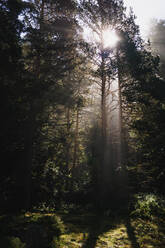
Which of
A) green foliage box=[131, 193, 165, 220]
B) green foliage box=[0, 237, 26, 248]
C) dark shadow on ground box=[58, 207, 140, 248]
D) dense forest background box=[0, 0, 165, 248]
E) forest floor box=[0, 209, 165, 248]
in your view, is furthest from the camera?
green foliage box=[131, 193, 165, 220]

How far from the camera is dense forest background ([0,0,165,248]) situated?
28.6 feet

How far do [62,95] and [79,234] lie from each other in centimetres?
679

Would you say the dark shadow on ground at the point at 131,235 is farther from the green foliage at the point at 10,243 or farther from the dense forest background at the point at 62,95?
the green foliage at the point at 10,243

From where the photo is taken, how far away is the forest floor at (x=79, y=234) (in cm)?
507

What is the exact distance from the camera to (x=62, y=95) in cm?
1050

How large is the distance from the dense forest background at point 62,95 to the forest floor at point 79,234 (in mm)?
2299

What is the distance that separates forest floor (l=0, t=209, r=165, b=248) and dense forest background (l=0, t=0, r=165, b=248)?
90.5 inches

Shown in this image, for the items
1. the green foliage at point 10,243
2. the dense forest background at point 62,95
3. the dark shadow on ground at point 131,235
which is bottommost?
the dark shadow on ground at point 131,235

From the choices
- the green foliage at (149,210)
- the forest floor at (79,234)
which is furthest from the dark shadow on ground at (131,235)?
the green foliage at (149,210)

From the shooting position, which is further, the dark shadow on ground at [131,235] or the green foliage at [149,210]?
the green foliage at [149,210]

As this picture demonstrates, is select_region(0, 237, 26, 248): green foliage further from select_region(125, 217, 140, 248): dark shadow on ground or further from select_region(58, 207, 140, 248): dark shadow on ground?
select_region(125, 217, 140, 248): dark shadow on ground

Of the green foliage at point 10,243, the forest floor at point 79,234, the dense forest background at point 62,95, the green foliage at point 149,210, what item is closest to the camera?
the green foliage at point 10,243

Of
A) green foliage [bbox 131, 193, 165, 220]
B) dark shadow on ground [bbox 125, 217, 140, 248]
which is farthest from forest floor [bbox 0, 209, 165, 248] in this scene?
green foliage [bbox 131, 193, 165, 220]

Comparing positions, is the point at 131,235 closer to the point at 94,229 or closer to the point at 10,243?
the point at 94,229
